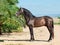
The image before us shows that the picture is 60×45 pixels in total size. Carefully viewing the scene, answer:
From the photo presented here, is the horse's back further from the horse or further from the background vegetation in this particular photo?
the background vegetation

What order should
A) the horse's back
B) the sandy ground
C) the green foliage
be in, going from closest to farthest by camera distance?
the sandy ground
the green foliage
the horse's back

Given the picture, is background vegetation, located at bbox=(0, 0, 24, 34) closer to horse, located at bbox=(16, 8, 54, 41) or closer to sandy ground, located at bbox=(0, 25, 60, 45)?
horse, located at bbox=(16, 8, 54, 41)

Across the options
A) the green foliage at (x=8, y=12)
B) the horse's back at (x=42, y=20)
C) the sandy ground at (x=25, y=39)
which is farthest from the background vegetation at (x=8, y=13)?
the horse's back at (x=42, y=20)

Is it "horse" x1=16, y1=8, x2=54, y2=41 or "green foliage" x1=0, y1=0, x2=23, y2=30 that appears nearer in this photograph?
"green foliage" x1=0, y1=0, x2=23, y2=30

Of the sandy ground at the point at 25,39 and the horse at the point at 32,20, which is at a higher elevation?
the horse at the point at 32,20

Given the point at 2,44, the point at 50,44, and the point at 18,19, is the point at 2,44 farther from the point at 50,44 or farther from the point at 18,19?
the point at 18,19

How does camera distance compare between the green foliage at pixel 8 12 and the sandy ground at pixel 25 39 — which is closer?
the sandy ground at pixel 25 39

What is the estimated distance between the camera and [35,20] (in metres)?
18.8

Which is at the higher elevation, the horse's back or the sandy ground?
the horse's back

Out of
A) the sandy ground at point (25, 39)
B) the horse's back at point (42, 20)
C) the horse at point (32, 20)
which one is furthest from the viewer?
the horse's back at point (42, 20)

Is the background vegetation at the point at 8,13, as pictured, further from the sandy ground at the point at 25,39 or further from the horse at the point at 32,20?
the sandy ground at the point at 25,39

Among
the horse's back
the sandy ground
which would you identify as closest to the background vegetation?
the sandy ground

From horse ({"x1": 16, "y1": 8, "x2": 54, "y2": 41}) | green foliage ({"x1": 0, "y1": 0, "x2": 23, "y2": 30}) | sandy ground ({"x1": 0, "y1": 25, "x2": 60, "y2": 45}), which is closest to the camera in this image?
sandy ground ({"x1": 0, "y1": 25, "x2": 60, "y2": 45})

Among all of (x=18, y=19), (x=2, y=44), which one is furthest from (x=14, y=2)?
(x=2, y=44)
